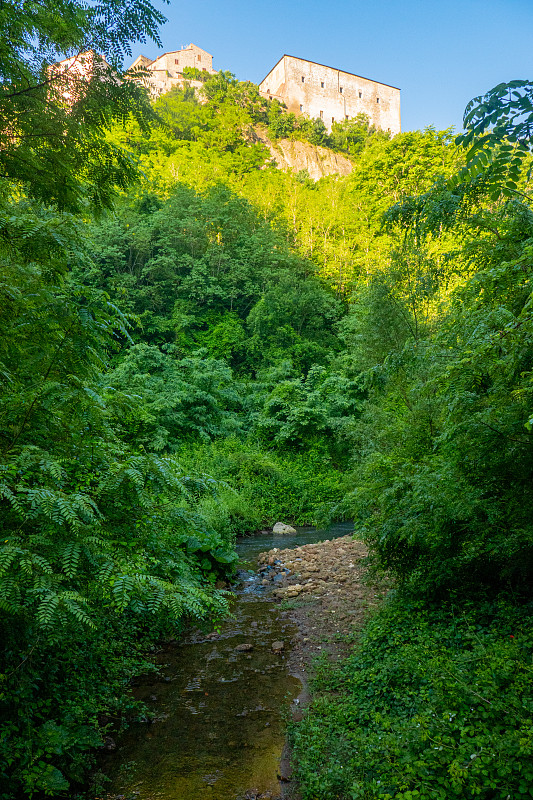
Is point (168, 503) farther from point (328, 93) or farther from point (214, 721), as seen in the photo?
point (328, 93)

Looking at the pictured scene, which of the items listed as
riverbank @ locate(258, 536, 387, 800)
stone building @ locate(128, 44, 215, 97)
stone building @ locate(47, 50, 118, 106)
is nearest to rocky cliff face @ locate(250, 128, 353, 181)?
stone building @ locate(128, 44, 215, 97)

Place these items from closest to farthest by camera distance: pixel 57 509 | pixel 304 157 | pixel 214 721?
1. pixel 57 509
2. pixel 214 721
3. pixel 304 157

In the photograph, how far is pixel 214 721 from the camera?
5.08m

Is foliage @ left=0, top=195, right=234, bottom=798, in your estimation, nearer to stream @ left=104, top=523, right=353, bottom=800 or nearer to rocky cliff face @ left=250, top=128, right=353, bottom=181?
stream @ left=104, top=523, right=353, bottom=800

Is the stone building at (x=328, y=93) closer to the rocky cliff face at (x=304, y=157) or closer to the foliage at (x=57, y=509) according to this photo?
the rocky cliff face at (x=304, y=157)

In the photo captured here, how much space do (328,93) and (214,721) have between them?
69216mm

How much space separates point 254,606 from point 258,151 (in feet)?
140

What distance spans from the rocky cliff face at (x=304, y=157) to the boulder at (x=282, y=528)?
126 feet

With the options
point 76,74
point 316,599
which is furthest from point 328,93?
point 76,74

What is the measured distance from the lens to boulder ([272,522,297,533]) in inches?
631

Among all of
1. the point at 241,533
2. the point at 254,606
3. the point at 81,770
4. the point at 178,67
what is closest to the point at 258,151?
the point at 178,67

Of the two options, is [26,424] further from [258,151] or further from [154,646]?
[258,151]

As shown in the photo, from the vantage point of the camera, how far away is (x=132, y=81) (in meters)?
4.23

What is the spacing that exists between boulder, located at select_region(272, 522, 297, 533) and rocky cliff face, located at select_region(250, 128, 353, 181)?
1507 inches
